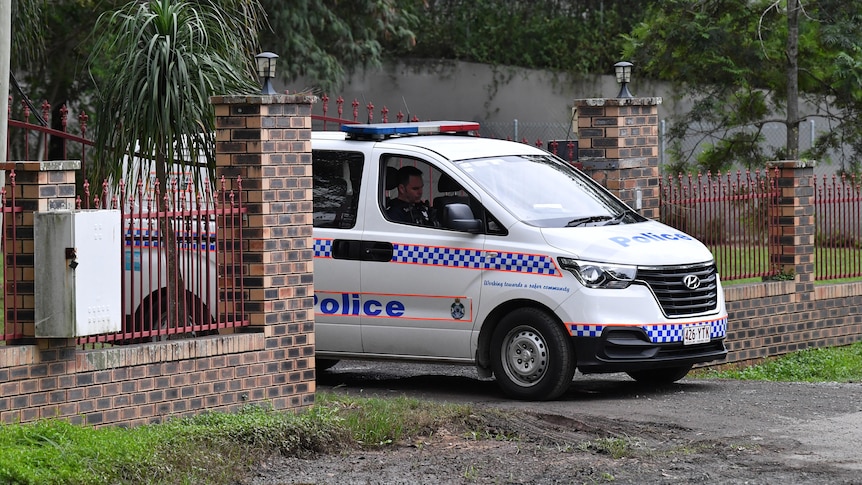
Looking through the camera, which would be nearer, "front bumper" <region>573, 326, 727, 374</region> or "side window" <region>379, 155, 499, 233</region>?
"front bumper" <region>573, 326, 727, 374</region>

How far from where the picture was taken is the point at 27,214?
7770 mm

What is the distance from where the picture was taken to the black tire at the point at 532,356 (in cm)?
986

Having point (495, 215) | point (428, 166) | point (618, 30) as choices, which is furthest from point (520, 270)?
point (618, 30)

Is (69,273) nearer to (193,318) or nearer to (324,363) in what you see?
(193,318)

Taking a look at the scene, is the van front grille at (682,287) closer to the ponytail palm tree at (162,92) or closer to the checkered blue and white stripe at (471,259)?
the checkered blue and white stripe at (471,259)

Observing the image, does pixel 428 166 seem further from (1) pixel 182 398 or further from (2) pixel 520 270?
(1) pixel 182 398

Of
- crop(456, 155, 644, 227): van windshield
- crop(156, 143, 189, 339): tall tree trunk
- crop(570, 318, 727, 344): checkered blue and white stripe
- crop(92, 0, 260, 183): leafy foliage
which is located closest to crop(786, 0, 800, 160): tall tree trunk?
crop(456, 155, 644, 227): van windshield

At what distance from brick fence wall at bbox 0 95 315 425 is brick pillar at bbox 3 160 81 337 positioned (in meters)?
0.02

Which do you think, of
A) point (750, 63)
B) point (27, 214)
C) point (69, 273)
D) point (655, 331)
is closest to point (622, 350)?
point (655, 331)

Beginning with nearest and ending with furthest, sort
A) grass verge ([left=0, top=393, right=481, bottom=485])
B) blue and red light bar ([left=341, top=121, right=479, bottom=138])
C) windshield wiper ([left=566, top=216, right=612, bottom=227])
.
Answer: grass verge ([left=0, top=393, right=481, bottom=485]) → windshield wiper ([left=566, top=216, right=612, bottom=227]) → blue and red light bar ([left=341, top=121, right=479, bottom=138])

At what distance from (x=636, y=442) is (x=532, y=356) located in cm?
182

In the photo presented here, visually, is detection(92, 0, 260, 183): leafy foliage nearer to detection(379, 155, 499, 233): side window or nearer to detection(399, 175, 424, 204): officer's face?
detection(379, 155, 499, 233): side window

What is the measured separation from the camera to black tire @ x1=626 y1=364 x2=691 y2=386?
35.7 feet

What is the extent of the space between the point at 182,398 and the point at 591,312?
9.55ft
